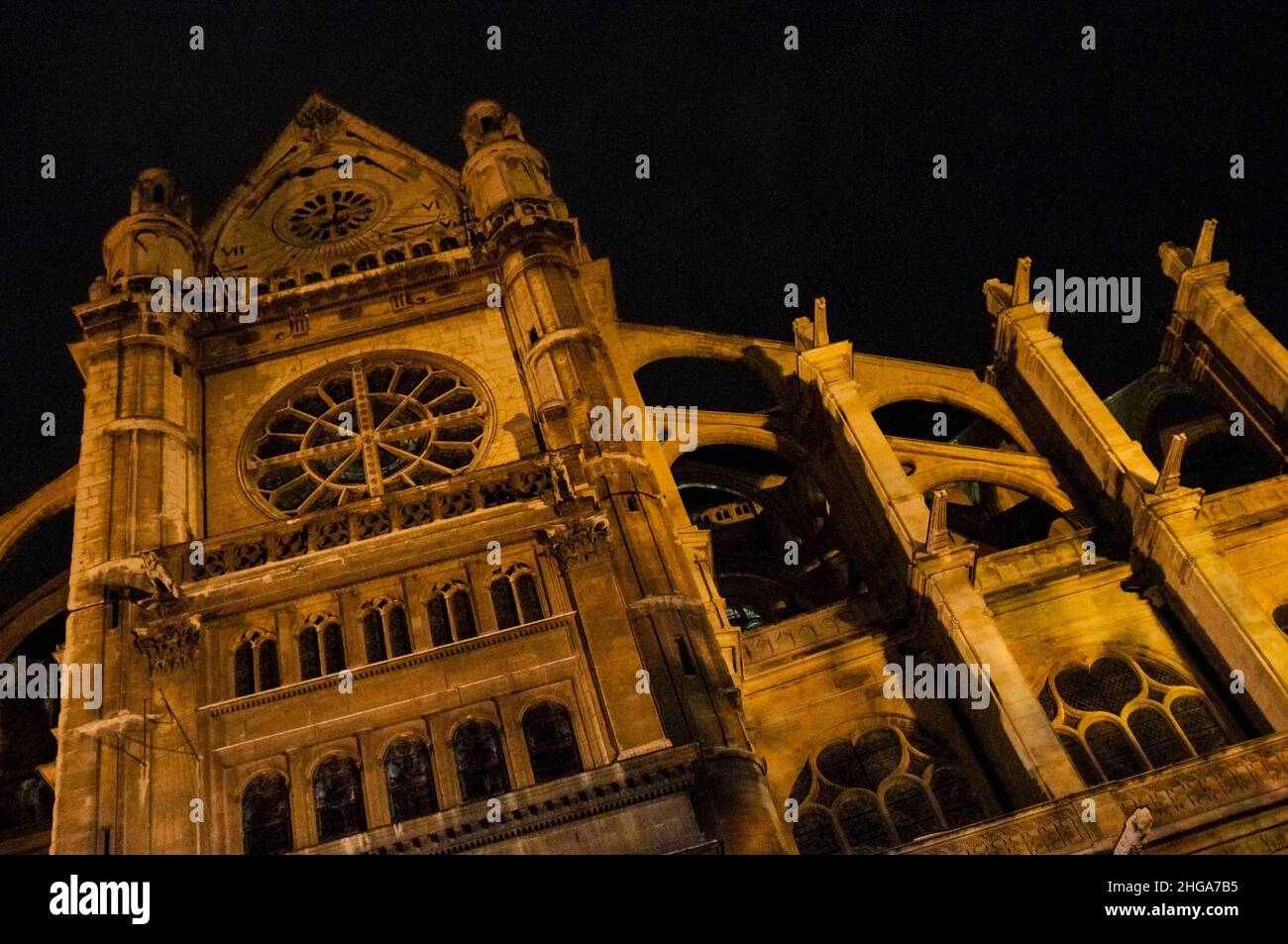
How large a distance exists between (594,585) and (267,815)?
5179 millimetres

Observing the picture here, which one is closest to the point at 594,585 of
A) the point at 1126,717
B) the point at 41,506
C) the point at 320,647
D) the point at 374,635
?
the point at 374,635

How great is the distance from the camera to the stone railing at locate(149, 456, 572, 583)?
2000 centimetres

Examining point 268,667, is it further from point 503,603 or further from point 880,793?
point 880,793

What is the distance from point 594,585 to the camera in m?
18.7

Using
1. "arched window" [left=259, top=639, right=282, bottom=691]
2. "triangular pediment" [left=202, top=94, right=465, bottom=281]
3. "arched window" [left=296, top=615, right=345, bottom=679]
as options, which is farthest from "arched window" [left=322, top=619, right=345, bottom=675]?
"triangular pediment" [left=202, top=94, right=465, bottom=281]

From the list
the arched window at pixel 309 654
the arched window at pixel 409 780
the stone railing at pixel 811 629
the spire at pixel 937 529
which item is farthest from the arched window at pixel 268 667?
the spire at pixel 937 529

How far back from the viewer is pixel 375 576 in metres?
19.5

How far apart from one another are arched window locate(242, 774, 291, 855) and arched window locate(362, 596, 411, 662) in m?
2.15

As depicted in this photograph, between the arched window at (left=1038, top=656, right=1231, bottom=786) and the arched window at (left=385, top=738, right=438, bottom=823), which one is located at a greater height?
the arched window at (left=385, top=738, right=438, bottom=823)

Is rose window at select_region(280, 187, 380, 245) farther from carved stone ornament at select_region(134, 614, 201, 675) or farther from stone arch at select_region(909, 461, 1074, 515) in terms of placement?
stone arch at select_region(909, 461, 1074, 515)

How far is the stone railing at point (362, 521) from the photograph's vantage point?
65.6 feet

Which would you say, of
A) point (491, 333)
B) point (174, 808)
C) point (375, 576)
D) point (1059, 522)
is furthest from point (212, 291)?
point (1059, 522)

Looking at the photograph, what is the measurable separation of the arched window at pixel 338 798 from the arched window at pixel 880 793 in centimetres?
614

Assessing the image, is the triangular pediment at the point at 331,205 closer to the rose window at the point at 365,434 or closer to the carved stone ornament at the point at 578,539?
the rose window at the point at 365,434
